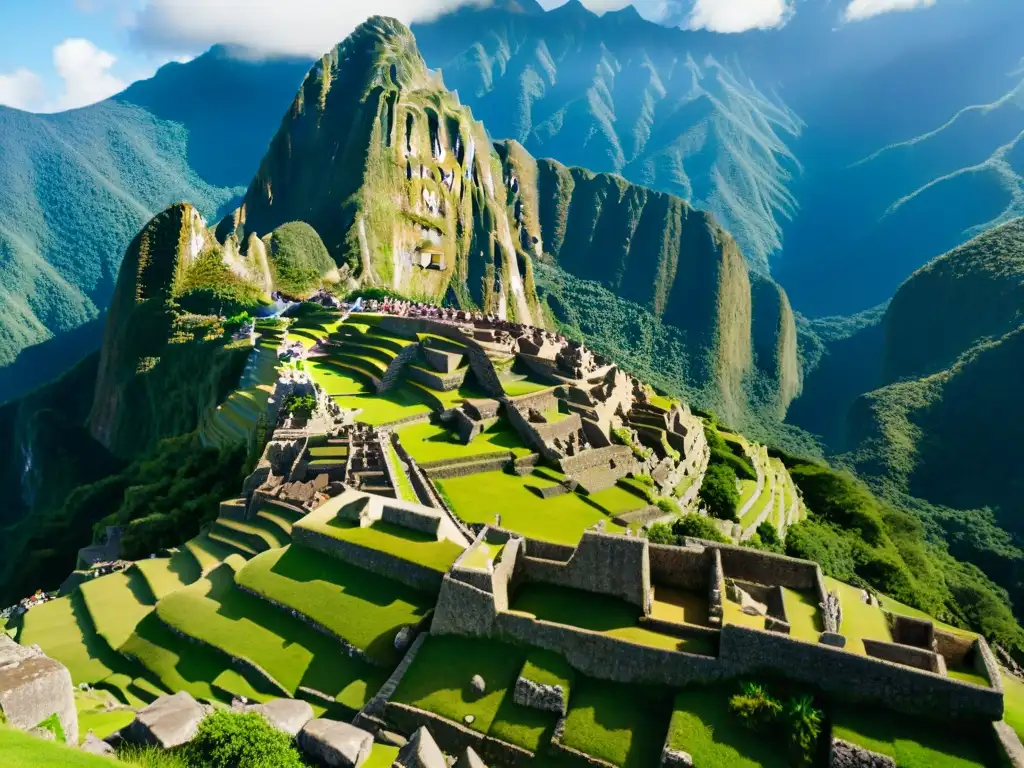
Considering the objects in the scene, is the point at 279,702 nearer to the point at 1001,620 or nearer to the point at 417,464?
→ the point at 417,464

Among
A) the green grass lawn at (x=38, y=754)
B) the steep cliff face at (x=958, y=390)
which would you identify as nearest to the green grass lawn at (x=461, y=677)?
the green grass lawn at (x=38, y=754)

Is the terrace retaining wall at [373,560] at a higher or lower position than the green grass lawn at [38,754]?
higher

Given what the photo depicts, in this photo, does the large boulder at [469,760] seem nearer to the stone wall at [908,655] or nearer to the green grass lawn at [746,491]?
the stone wall at [908,655]

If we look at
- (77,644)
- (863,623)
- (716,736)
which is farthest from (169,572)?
(863,623)

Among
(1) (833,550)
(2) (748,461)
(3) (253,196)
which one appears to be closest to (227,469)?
(1) (833,550)

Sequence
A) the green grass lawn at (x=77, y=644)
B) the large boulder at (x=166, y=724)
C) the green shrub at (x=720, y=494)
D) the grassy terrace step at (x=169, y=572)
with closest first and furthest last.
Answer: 1. the large boulder at (x=166, y=724)
2. the green grass lawn at (x=77, y=644)
3. the grassy terrace step at (x=169, y=572)
4. the green shrub at (x=720, y=494)

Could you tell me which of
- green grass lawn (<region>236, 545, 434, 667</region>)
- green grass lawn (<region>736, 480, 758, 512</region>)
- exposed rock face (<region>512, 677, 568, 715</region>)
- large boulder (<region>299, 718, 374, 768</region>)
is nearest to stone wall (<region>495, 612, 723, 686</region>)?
exposed rock face (<region>512, 677, 568, 715</region>)
